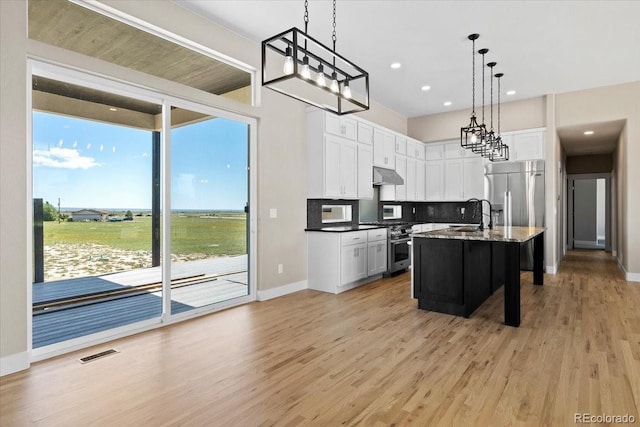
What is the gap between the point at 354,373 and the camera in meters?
2.56

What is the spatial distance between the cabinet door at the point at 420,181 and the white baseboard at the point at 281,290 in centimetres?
365

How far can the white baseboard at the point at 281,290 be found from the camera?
461 centimetres

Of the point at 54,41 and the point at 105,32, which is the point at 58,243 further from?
the point at 105,32

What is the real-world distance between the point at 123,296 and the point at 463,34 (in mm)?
4969

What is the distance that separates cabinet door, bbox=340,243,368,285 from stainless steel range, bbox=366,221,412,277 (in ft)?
2.43

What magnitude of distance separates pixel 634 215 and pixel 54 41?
7965 mm

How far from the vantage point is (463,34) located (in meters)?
4.20

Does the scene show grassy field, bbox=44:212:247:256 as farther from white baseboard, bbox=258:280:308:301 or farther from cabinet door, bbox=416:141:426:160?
cabinet door, bbox=416:141:426:160

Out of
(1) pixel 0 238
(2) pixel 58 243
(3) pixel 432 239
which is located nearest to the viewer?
(1) pixel 0 238

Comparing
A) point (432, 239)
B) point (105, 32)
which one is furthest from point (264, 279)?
point (105, 32)

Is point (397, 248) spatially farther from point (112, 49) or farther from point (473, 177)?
point (112, 49)

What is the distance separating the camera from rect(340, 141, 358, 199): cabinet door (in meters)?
5.51

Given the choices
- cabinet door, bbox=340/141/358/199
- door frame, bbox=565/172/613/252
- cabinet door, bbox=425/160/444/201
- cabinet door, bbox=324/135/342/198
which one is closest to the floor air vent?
cabinet door, bbox=324/135/342/198

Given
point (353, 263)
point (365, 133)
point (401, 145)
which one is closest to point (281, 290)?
point (353, 263)
